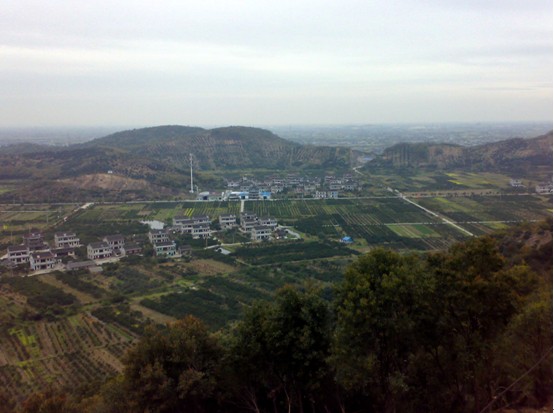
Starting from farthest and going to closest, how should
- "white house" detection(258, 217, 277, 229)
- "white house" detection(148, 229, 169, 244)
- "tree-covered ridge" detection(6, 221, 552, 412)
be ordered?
"white house" detection(258, 217, 277, 229) → "white house" detection(148, 229, 169, 244) → "tree-covered ridge" detection(6, 221, 552, 412)

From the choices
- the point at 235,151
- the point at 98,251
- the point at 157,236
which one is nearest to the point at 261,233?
the point at 157,236

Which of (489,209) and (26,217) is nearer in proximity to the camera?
(26,217)

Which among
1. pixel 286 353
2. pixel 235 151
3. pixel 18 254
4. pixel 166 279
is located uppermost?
pixel 235 151

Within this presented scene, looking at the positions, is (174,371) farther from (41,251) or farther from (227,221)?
(227,221)

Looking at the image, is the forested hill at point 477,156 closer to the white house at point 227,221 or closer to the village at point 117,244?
the village at point 117,244

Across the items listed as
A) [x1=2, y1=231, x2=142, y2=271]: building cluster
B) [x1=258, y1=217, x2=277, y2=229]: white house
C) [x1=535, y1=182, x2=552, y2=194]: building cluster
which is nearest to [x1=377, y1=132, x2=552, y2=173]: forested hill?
[x1=535, y1=182, x2=552, y2=194]: building cluster

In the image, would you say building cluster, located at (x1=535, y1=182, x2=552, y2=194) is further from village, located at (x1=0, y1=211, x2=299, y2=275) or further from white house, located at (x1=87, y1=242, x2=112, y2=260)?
white house, located at (x1=87, y1=242, x2=112, y2=260)
